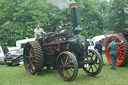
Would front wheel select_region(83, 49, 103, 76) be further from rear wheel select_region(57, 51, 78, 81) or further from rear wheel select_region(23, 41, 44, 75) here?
rear wheel select_region(23, 41, 44, 75)

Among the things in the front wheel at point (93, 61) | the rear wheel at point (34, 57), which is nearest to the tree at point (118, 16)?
the rear wheel at point (34, 57)

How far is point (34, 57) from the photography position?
747cm

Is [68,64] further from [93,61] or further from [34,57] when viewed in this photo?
[34,57]

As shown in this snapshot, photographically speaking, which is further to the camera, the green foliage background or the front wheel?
the green foliage background

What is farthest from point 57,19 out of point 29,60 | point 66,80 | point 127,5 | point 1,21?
point 66,80

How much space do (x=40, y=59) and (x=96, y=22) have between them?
2478 cm

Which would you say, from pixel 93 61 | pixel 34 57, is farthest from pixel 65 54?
pixel 34 57

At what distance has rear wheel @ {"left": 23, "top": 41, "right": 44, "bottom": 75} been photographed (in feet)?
23.3

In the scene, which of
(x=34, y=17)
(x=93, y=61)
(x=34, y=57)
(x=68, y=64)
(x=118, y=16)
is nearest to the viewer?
(x=68, y=64)

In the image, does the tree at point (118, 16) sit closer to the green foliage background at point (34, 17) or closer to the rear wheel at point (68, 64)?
the green foliage background at point (34, 17)

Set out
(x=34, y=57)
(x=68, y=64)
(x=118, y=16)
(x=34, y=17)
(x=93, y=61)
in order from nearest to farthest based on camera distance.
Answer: (x=68, y=64) → (x=93, y=61) → (x=34, y=57) → (x=34, y=17) → (x=118, y=16)

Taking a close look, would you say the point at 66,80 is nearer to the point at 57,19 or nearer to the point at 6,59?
the point at 6,59

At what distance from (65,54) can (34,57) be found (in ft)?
6.82

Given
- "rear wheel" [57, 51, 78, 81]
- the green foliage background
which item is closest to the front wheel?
"rear wheel" [57, 51, 78, 81]
